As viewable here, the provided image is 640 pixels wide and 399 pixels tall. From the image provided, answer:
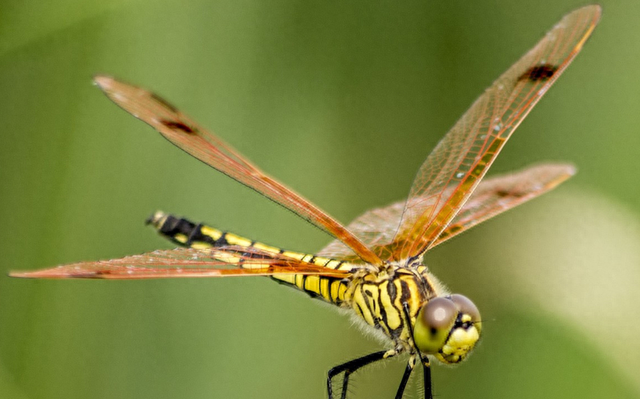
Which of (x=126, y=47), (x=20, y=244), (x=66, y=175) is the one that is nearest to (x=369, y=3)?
(x=126, y=47)

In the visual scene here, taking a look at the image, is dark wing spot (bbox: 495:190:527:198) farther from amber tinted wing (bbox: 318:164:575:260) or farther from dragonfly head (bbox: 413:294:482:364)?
dragonfly head (bbox: 413:294:482:364)

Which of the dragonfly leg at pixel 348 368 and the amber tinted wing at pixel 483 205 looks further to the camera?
the amber tinted wing at pixel 483 205

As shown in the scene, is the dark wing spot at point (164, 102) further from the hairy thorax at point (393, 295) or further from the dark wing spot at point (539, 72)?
the dark wing spot at point (539, 72)

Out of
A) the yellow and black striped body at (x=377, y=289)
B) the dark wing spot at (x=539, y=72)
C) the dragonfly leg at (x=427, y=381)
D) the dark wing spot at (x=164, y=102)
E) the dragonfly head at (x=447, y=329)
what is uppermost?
the dark wing spot at (x=539, y=72)

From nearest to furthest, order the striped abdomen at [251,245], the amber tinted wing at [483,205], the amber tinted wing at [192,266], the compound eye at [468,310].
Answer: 1. the amber tinted wing at [192,266]
2. the compound eye at [468,310]
3. the striped abdomen at [251,245]
4. the amber tinted wing at [483,205]

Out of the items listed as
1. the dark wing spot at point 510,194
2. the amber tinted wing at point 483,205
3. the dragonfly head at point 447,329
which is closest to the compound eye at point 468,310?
the dragonfly head at point 447,329

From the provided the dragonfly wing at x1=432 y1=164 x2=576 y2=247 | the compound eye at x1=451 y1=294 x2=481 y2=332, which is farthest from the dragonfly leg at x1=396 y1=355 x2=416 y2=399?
the dragonfly wing at x1=432 y1=164 x2=576 y2=247
